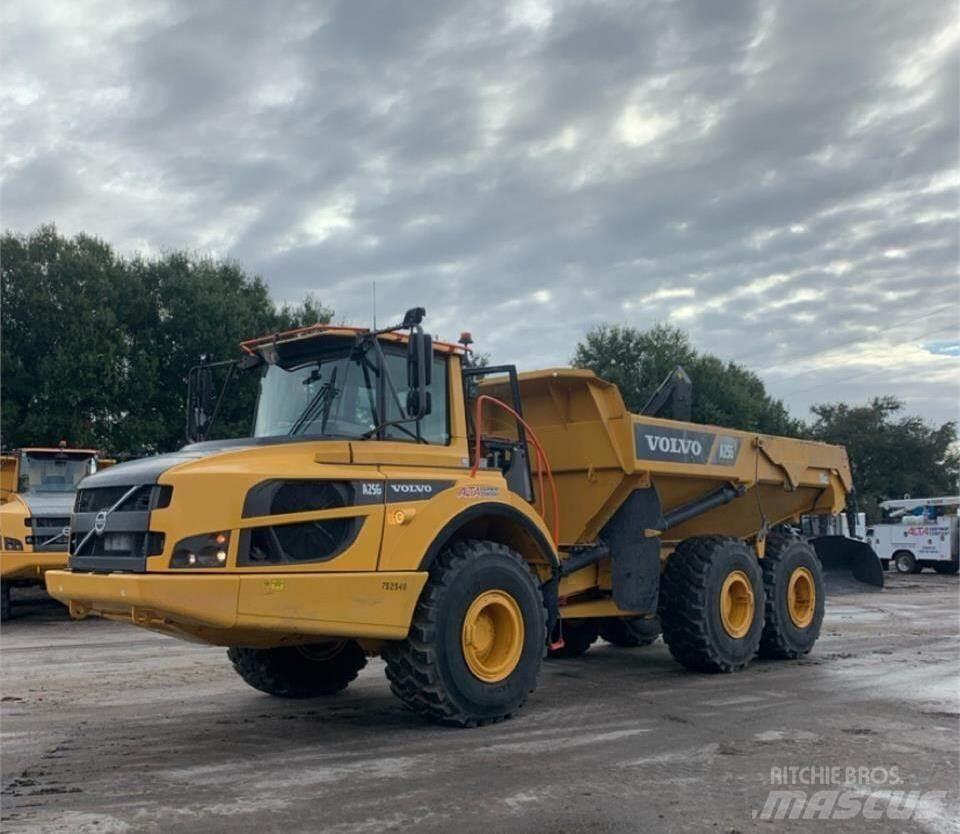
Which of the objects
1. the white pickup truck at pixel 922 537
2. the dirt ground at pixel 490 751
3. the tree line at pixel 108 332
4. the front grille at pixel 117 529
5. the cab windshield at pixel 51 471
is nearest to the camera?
the dirt ground at pixel 490 751

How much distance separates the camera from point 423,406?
6590 mm

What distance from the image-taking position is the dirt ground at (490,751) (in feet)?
16.1

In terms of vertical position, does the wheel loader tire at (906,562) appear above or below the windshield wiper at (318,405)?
below

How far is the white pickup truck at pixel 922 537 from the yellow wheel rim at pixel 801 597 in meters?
21.2

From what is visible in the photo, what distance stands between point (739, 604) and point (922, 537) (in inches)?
968

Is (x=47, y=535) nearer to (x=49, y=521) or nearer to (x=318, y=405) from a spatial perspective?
(x=49, y=521)

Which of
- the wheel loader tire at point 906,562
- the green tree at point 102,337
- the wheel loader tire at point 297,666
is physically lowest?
the wheel loader tire at point 906,562

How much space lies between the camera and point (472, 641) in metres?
6.79

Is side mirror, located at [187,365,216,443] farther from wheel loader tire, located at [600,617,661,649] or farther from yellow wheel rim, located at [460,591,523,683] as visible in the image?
wheel loader tire, located at [600,617,661,649]

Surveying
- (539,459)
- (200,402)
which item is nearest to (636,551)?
(539,459)

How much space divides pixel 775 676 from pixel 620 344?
32.0 metres

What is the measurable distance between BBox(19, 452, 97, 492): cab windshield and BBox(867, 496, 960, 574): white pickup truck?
23664 millimetres

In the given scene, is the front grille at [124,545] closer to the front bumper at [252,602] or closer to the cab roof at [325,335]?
the front bumper at [252,602]

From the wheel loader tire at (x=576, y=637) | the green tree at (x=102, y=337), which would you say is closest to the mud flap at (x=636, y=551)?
the wheel loader tire at (x=576, y=637)
